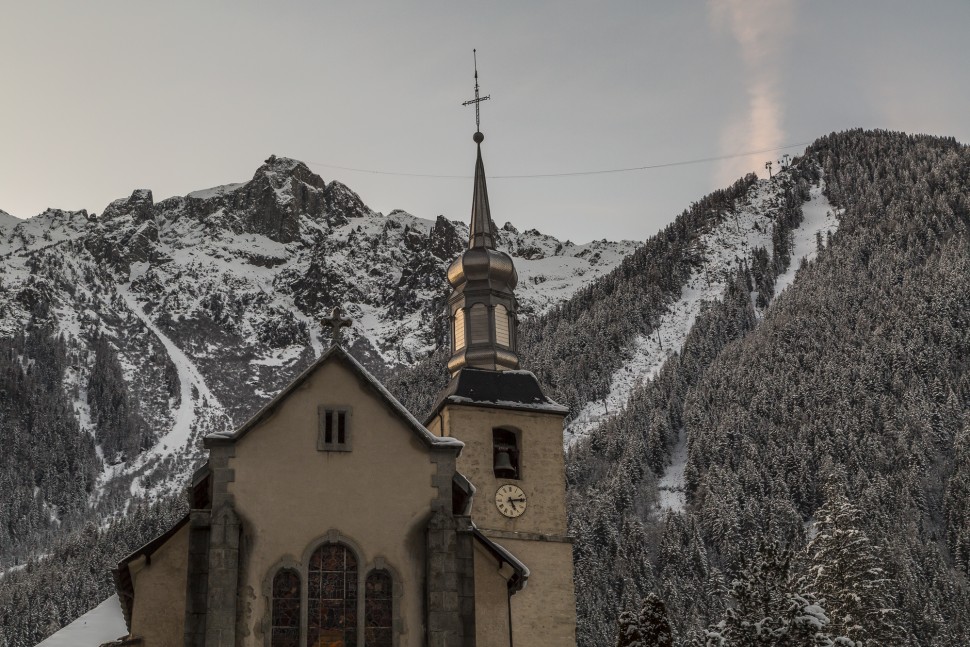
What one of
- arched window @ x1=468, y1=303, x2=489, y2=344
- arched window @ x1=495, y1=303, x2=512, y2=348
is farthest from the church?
arched window @ x1=495, y1=303, x2=512, y2=348

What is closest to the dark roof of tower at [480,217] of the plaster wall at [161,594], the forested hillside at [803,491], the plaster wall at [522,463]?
the plaster wall at [522,463]

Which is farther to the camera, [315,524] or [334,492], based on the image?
[334,492]

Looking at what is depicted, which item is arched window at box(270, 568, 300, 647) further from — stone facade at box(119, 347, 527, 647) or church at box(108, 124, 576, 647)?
stone facade at box(119, 347, 527, 647)

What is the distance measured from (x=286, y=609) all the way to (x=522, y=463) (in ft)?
54.0

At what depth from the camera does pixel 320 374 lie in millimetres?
29875

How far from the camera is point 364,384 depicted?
2977cm

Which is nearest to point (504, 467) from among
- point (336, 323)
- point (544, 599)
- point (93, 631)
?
point (544, 599)

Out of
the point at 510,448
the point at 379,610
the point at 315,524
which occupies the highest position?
the point at 510,448

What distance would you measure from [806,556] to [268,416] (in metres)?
38.7

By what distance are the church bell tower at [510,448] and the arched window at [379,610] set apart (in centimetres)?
1080

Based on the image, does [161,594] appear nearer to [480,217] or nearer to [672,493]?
[480,217]

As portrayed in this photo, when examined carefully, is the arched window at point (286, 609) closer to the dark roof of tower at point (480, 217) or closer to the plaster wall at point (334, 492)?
the plaster wall at point (334, 492)

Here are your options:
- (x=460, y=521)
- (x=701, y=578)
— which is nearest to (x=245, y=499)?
(x=460, y=521)

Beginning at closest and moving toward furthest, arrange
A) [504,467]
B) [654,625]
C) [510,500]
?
[654,625], [510,500], [504,467]
